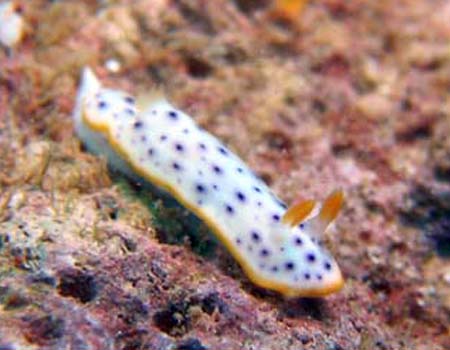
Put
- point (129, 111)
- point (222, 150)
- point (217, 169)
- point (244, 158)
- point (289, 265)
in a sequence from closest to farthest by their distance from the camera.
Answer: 1. point (289, 265)
2. point (217, 169)
3. point (222, 150)
4. point (129, 111)
5. point (244, 158)

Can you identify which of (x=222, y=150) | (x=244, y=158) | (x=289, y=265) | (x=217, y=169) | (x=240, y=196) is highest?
(x=244, y=158)

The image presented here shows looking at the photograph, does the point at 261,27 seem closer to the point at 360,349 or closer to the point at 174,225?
the point at 174,225

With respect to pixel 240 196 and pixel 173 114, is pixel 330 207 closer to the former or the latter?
pixel 240 196

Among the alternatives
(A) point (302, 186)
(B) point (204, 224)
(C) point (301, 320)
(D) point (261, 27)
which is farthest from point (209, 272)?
(D) point (261, 27)

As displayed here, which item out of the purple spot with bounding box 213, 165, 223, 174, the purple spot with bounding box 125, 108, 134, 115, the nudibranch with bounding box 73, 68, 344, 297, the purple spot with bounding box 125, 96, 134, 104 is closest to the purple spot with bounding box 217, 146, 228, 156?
the nudibranch with bounding box 73, 68, 344, 297

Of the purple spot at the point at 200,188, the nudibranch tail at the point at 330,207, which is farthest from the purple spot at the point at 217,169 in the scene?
the nudibranch tail at the point at 330,207

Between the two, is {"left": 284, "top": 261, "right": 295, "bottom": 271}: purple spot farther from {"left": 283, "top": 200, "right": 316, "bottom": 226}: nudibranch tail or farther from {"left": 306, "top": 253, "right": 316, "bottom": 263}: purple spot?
{"left": 283, "top": 200, "right": 316, "bottom": 226}: nudibranch tail

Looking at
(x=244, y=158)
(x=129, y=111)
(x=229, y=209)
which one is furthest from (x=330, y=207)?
(x=129, y=111)
